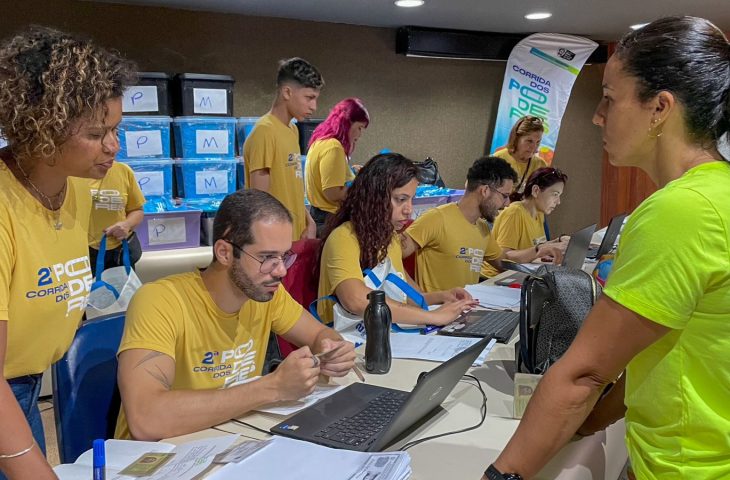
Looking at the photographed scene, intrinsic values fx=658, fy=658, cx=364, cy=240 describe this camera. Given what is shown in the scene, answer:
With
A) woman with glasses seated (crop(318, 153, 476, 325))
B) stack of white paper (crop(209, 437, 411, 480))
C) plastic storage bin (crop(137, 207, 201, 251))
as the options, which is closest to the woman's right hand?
woman with glasses seated (crop(318, 153, 476, 325))

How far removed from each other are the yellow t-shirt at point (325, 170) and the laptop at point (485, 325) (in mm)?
1498

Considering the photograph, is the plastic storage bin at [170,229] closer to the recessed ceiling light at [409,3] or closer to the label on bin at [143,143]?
the label on bin at [143,143]

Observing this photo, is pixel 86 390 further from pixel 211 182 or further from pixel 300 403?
pixel 211 182

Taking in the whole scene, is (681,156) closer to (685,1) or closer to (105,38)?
(105,38)

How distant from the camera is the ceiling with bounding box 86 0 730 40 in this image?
418 centimetres

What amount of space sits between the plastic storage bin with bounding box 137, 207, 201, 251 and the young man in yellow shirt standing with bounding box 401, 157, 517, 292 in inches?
54.8

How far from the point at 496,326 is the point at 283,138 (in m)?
1.67

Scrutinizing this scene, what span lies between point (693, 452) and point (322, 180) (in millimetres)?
2883

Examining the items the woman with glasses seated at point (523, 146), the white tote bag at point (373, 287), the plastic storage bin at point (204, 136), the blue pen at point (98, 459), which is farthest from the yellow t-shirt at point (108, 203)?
the woman with glasses seated at point (523, 146)

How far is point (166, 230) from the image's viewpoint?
368cm

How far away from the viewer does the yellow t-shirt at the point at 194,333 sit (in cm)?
146

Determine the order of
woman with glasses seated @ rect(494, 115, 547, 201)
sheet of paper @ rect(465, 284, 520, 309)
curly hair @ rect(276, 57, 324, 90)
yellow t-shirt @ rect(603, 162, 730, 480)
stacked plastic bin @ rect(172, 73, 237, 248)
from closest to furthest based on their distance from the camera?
yellow t-shirt @ rect(603, 162, 730, 480), sheet of paper @ rect(465, 284, 520, 309), curly hair @ rect(276, 57, 324, 90), stacked plastic bin @ rect(172, 73, 237, 248), woman with glasses seated @ rect(494, 115, 547, 201)

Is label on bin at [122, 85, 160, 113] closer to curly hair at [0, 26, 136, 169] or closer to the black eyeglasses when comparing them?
the black eyeglasses

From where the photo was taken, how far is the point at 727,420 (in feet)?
2.92
